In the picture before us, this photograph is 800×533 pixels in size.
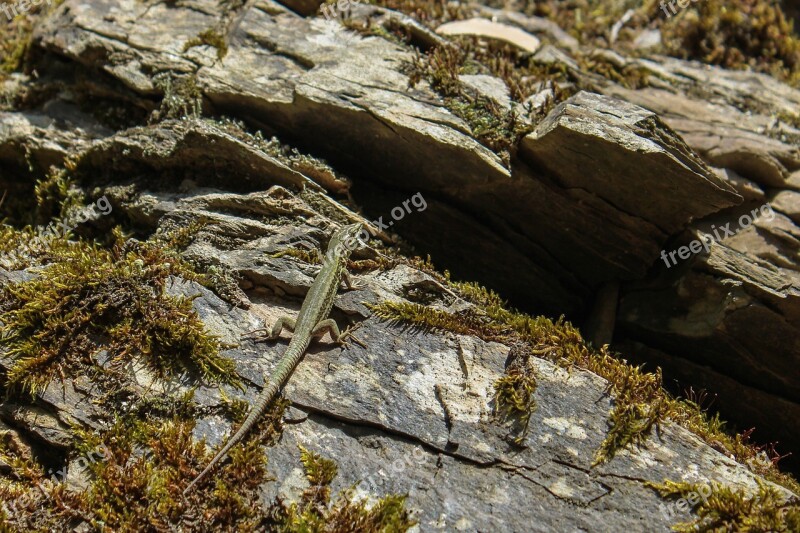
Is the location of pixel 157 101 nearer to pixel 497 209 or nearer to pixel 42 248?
pixel 42 248

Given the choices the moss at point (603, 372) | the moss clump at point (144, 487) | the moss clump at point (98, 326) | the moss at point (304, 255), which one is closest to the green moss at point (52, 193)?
the moss clump at point (98, 326)

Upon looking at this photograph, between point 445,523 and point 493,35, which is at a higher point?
point 493,35

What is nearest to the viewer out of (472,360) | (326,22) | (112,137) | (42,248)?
(472,360)

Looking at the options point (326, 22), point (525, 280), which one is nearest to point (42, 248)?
point (326, 22)

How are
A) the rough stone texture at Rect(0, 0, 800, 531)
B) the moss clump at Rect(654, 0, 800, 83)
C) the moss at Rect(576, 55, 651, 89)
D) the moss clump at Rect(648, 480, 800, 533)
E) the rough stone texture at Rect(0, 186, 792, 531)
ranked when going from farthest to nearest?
the moss clump at Rect(654, 0, 800, 83) < the moss at Rect(576, 55, 651, 89) < the rough stone texture at Rect(0, 0, 800, 531) < the rough stone texture at Rect(0, 186, 792, 531) < the moss clump at Rect(648, 480, 800, 533)

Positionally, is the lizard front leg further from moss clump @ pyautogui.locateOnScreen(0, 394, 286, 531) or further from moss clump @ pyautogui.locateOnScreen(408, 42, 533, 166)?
moss clump @ pyautogui.locateOnScreen(408, 42, 533, 166)

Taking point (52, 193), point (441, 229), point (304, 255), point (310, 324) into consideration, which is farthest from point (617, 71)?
point (52, 193)

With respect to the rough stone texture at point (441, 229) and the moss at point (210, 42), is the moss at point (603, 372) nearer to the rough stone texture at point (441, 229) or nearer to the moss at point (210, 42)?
the rough stone texture at point (441, 229)

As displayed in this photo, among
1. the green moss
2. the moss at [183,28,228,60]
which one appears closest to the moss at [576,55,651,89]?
the moss at [183,28,228,60]
